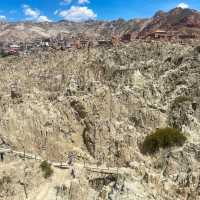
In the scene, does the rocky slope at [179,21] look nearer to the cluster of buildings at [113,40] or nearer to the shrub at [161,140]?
the cluster of buildings at [113,40]

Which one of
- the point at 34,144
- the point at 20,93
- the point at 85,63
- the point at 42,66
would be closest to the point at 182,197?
the point at 34,144

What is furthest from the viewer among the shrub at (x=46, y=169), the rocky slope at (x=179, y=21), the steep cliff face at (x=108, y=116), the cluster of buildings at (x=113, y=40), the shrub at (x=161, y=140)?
the rocky slope at (x=179, y=21)

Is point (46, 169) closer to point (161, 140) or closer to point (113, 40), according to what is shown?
point (161, 140)

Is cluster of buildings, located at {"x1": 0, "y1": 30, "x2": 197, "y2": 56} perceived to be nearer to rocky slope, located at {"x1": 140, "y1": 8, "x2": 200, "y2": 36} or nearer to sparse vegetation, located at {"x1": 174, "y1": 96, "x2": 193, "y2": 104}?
rocky slope, located at {"x1": 140, "y1": 8, "x2": 200, "y2": 36}

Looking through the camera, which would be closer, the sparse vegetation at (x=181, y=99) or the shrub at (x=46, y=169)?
the shrub at (x=46, y=169)

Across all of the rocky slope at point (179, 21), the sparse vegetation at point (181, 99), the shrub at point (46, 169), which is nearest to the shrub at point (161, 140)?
the shrub at point (46, 169)

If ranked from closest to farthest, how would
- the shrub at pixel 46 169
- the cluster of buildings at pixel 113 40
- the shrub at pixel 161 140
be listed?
the shrub at pixel 46 169 < the shrub at pixel 161 140 < the cluster of buildings at pixel 113 40
